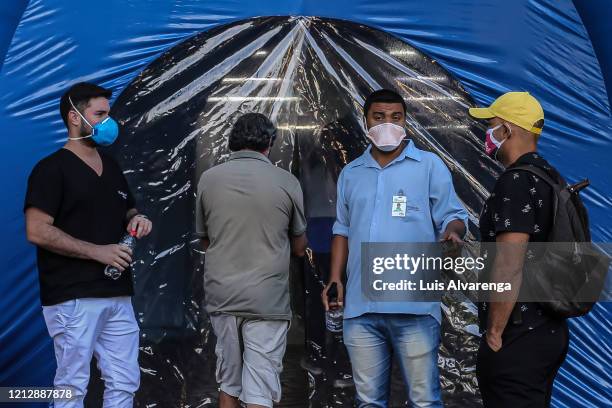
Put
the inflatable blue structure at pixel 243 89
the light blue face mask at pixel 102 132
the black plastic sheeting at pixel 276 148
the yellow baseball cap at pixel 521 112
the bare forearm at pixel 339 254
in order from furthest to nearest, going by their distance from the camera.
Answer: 1. the black plastic sheeting at pixel 276 148
2. the inflatable blue structure at pixel 243 89
3. the bare forearm at pixel 339 254
4. the light blue face mask at pixel 102 132
5. the yellow baseball cap at pixel 521 112

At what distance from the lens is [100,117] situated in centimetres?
376

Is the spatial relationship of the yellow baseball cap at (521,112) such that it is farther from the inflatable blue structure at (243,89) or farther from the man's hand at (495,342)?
the inflatable blue structure at (243,89)

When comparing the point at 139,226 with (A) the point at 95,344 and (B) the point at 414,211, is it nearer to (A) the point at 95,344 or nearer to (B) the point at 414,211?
(A) the point at 95,344

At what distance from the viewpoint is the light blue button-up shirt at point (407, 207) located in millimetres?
3705

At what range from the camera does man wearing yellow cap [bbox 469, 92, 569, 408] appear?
2.96 meters

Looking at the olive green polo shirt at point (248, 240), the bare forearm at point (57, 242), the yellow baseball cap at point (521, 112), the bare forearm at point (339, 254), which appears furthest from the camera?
the bare forearm at point (339, 254)

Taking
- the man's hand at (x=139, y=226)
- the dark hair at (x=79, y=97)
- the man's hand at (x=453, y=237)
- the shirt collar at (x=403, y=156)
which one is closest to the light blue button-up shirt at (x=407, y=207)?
the shirt collar at (x=403, y=156)

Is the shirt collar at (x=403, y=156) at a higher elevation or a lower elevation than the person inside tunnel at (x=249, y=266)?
higher

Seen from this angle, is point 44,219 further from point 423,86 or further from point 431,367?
point 423,86

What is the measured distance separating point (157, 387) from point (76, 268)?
1361 mm

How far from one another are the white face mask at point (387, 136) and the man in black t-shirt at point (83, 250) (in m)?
1.06

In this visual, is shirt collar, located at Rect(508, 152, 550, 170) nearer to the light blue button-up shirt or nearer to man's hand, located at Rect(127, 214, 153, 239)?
the light blue button-up shirt

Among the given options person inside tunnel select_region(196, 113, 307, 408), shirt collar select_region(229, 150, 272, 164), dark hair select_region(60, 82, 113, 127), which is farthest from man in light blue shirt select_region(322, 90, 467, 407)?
dark hair select_region(60, 82, 113, 127)

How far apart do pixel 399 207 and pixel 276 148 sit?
136 cm
